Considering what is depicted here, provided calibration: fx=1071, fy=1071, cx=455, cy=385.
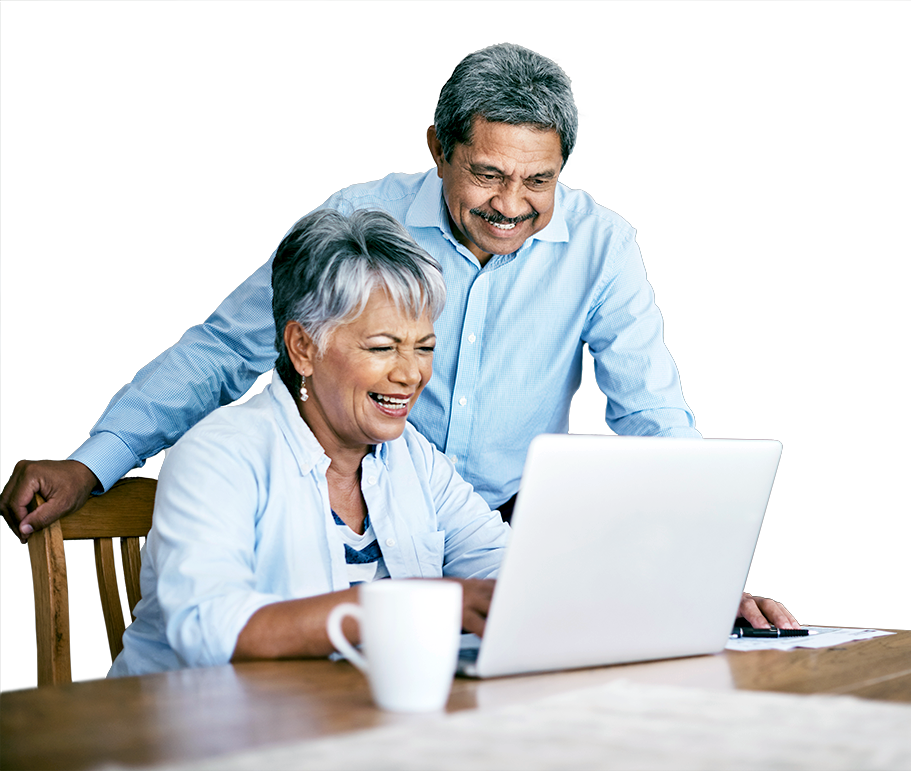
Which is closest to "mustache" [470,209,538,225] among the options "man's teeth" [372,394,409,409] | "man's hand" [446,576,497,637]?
"man's teeth" [372,394,409,409]

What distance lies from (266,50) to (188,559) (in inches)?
114

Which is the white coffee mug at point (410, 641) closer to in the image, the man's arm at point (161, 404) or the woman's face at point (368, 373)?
the woman's face at point (368, 373)

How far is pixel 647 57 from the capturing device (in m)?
4.11

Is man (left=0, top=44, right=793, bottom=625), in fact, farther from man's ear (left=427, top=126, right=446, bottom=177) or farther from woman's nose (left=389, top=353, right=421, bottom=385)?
woman's nose (left=389, top=353, right=421, bottom=385)

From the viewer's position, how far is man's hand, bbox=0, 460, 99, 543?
175 centimetres

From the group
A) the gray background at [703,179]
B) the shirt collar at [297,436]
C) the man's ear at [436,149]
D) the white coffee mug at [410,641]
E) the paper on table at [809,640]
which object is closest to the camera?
the white coffee mug at [410,641]

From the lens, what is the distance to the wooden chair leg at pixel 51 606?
170 centimetres

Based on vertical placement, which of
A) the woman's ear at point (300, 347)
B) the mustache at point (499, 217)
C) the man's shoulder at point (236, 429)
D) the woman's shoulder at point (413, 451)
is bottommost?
the woman's shoulder at point (413, 451)

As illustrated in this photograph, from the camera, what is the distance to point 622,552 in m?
1.16

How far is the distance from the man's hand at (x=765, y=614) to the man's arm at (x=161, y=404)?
110cm

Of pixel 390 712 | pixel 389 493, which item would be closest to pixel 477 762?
pixel 390 712

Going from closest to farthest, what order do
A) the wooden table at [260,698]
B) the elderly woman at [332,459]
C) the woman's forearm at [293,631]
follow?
1. the wooden table at [260,698]
2. the woman's forearm at [293,631]
3. the elderly woman at [332,459]

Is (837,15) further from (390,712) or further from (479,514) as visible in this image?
(390,712)

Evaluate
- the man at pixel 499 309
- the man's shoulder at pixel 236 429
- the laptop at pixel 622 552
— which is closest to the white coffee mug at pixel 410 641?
the laptop at pixel 622 552
